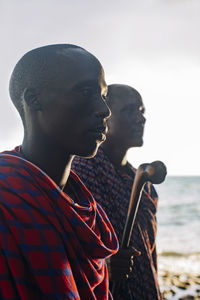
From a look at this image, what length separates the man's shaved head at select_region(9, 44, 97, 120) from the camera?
1.46 meters

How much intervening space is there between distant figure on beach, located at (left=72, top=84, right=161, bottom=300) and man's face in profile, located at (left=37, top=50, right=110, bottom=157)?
1164mm

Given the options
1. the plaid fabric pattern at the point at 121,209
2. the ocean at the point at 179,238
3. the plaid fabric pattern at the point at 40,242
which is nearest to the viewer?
the plaid fabric pattern at the point at 40,242

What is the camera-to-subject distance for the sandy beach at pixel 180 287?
5.57m

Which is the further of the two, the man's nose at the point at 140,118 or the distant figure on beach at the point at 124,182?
the man's nose at the point at 140,118

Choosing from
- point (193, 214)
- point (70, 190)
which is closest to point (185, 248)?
point (193, 214)

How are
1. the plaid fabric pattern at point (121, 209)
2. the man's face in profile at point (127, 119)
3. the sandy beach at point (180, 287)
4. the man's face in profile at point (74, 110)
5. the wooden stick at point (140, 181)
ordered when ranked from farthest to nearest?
the sandy beach at point (180, 287), the man's face in profile at point (127, 119), the plaid fabric pattern at point (121, 209), the wooden stick at point (140, 181), the man's face in profile at point (74, 110)

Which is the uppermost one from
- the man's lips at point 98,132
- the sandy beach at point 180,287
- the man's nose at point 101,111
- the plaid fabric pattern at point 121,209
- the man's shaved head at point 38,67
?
the man's shaved head at point 38,67

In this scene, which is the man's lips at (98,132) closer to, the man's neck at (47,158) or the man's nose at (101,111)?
the man's nose at (101,111)

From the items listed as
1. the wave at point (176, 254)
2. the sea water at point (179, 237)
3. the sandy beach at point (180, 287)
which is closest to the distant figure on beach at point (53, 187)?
the sandy beach at point (180, 287)

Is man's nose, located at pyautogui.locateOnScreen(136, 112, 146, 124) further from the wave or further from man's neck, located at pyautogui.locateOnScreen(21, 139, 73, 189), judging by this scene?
the wave

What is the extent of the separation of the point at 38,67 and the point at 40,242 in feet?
2.28

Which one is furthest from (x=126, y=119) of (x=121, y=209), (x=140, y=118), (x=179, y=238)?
(x=179, y=238)

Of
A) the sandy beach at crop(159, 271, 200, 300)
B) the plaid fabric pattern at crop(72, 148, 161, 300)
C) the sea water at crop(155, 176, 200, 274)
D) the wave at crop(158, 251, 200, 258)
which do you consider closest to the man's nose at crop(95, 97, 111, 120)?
the plaid fabric pattern at crop(72, 148, 161, 300)

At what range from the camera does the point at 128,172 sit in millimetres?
2992
